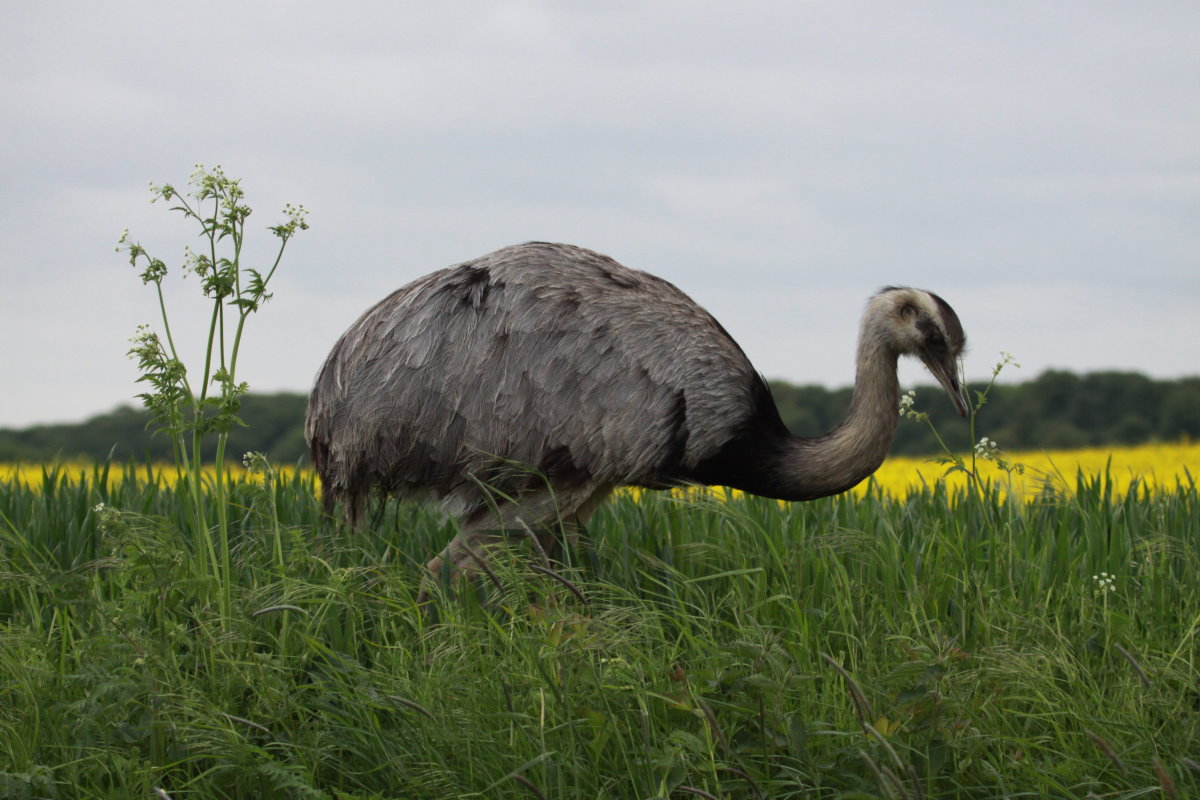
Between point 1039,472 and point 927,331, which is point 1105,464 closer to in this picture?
point 927,331

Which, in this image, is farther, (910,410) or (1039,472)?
(910,410)

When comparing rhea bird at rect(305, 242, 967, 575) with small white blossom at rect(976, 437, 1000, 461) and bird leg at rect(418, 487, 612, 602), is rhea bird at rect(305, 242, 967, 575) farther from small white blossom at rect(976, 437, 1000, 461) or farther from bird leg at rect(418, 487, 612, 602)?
small white blossom at rect(976, 437, 1000, 461)

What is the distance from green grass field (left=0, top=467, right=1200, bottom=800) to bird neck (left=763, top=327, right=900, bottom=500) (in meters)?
0.56

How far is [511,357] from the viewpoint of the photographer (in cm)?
577

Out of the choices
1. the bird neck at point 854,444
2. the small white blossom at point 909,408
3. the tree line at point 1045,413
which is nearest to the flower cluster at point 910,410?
the small white blossom at point 909,408

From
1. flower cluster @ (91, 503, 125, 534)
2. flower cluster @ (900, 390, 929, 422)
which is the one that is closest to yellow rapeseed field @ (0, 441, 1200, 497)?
flower cluster @ (900, 390, 929, 422)

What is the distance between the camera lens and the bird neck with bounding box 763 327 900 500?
20.3ft

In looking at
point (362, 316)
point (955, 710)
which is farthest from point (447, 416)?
point (955, 710)

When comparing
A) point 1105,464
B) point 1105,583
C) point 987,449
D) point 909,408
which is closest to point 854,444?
point 909,408

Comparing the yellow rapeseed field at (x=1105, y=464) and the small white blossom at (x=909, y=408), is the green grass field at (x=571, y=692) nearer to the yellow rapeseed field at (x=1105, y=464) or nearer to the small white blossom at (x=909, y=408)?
the small white blossom at (x=909, y=408)

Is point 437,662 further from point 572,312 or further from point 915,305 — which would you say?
point 915,305

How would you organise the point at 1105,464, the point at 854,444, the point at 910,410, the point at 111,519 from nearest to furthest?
the point at 111,519
the point at 910,410
the point at 854,444
the point at 1105,464

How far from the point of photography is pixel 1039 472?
5.83m

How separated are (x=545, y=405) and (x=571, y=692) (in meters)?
2.04
